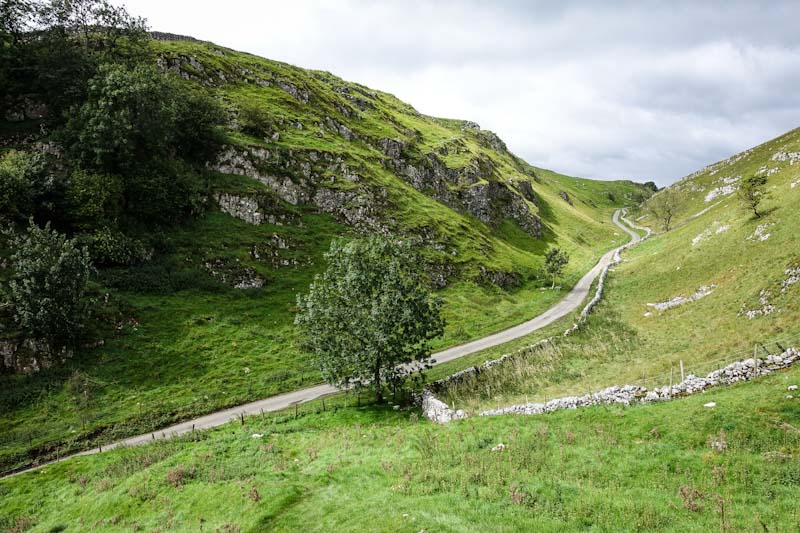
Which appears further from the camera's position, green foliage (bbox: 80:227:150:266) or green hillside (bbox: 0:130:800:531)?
green foliage (bbox: 80:227:150:266)

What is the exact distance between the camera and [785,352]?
2517 centimetres

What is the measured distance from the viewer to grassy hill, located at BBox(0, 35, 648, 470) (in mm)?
39438

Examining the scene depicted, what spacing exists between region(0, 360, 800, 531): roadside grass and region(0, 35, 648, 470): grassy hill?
11454 mm

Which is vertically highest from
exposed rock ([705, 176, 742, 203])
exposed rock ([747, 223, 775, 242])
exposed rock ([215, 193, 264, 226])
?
exposed rock ([215, 193, 264, 226])

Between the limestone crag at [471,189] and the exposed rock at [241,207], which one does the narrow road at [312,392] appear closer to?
the exposed rock at [241,207]

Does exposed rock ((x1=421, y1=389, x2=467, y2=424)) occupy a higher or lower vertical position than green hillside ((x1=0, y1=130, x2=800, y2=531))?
lower

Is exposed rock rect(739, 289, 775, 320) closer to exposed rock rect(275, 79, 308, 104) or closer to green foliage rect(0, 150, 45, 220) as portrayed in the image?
green foliage rect(0, 150, 45, 220)

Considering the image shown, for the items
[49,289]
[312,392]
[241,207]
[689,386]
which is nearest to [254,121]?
[241,207]

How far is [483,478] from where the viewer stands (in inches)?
749

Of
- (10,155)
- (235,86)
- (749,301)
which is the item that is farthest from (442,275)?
(235,86)

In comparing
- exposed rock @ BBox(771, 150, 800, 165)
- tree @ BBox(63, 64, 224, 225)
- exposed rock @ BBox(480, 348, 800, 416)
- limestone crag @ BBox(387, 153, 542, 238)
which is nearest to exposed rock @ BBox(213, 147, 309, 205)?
tree @ BBox(63, 64, 224, 225)

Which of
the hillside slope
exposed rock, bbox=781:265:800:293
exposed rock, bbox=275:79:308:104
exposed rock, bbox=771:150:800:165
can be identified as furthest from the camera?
exposed rock, bbox=275:79:308:104

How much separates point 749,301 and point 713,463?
3178cm

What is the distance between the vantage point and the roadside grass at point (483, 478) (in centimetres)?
1530
